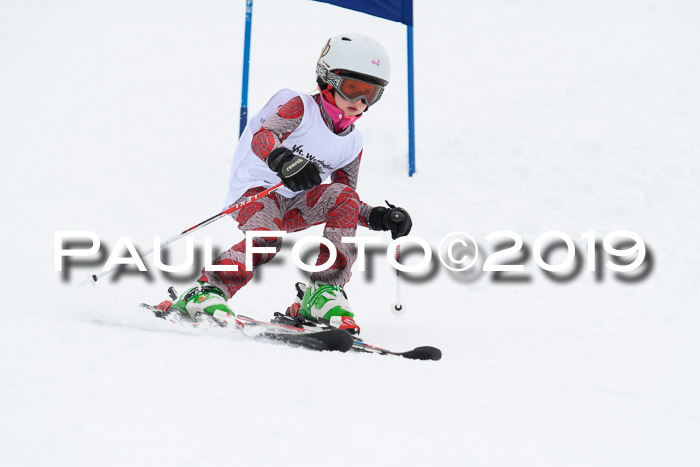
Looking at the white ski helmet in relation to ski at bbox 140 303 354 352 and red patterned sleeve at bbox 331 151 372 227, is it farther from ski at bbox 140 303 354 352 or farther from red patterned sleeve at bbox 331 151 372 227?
ski at bbox 140 303 354 352

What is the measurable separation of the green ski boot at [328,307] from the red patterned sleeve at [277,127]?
787mm

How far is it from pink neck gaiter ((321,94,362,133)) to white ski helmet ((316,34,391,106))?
0.13 meters

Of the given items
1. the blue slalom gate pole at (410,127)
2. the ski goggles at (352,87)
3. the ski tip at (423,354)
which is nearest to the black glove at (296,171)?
the ski goggles at (352,87)

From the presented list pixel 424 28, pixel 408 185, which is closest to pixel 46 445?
pixel 408 185

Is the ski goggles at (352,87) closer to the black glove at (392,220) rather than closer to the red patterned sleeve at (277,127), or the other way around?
the red patterned sleeve at (277,127)

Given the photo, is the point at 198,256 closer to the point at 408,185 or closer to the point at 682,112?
the point at 408,185

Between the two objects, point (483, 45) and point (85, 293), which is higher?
point (483, 45)

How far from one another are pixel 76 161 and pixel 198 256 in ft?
8.49

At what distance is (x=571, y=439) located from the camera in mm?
2197

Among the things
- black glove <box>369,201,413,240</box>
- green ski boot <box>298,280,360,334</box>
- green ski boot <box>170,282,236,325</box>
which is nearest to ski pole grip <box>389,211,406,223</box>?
black glove <box>369,201,413,240</box>

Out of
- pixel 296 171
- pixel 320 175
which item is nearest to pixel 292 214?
pixel 320 175

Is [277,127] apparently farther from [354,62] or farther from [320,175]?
[354,62]

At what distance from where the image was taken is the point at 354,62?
11.9ft

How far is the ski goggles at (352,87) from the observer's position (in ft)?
12.0
